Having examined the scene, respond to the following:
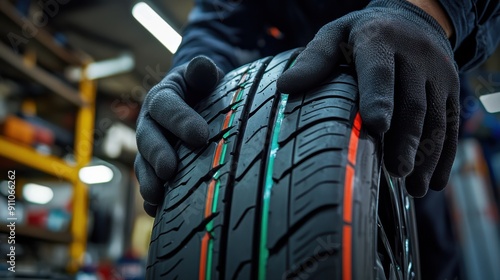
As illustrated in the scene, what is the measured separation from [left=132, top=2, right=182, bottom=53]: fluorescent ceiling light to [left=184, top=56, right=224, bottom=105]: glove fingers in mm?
3127

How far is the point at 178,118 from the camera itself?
60 centimetres

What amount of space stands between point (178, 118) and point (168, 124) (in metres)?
0.02

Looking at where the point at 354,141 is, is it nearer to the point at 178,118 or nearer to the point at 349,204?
the point at 349,204

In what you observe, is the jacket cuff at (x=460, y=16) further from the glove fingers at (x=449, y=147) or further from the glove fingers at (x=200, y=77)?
the glove fingers at (x=200, y=77)

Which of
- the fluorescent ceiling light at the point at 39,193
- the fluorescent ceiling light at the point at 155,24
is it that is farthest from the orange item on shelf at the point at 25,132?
the fluorescent ceiling light at the point at 39,193

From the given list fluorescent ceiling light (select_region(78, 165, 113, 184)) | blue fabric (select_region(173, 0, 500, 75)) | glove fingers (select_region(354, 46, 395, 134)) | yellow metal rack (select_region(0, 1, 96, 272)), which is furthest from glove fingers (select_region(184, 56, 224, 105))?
fluorescent ceiling light (select_region(78, 165, 113, 184))

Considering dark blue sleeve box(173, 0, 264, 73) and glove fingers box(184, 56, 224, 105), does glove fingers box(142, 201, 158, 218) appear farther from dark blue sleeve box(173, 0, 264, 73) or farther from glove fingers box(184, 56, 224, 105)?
dark blue sleeve box(173, 0, 264, 73)

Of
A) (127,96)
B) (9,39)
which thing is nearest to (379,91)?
(9,39)

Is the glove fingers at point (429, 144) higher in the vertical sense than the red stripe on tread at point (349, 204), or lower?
higher

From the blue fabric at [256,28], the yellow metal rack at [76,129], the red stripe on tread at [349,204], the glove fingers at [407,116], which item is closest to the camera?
the red stripe on tread at [349,204]

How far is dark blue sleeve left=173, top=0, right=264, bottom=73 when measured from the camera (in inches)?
42.6

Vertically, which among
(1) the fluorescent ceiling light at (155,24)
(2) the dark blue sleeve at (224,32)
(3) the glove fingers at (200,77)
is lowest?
(3) the glove fingers at (200,77)

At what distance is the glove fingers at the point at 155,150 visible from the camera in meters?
0.58

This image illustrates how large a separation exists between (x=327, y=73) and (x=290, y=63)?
0.09 meters
